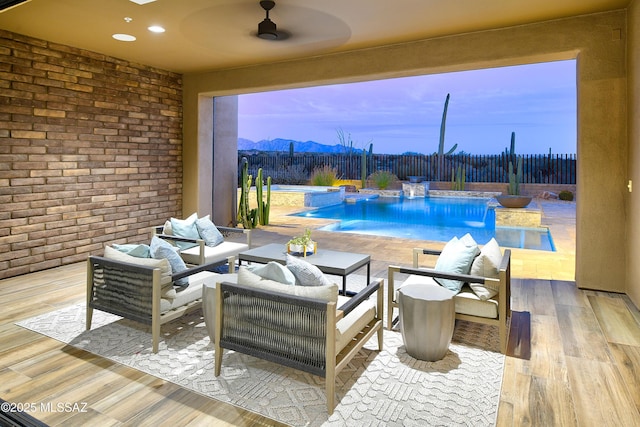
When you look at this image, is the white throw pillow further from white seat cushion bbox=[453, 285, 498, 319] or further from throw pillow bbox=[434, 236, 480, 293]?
throw pillow bbox=[434, 236, 480, 293]

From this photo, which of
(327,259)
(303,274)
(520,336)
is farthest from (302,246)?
(520,336)

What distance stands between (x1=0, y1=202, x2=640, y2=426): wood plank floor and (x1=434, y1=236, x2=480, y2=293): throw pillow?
0.64 m

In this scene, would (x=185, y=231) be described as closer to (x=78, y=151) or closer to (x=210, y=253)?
(x=210, y=253)

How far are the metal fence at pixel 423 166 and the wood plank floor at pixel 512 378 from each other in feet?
49.5

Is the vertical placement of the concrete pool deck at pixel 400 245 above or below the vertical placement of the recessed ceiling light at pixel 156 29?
below

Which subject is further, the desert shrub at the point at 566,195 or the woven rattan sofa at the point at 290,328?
the desert shrub at the point at 566,195

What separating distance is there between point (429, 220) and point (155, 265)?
30.5 ft

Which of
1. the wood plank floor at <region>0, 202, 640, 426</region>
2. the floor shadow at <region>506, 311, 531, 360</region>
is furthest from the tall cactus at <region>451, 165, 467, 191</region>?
the floor shadow at <region>506, 311, 531, 360</region>

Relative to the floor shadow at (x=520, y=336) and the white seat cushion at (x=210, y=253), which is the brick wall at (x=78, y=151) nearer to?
the white seat cushion at (x=210, y=253)

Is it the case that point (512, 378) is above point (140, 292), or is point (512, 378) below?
below

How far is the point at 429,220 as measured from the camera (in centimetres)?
1133

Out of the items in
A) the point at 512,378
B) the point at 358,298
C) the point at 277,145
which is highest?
the point at 277,145

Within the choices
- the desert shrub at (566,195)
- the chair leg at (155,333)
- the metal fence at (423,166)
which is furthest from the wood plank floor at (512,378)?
the metal fence at (423,166)

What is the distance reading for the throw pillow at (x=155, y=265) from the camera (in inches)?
117
